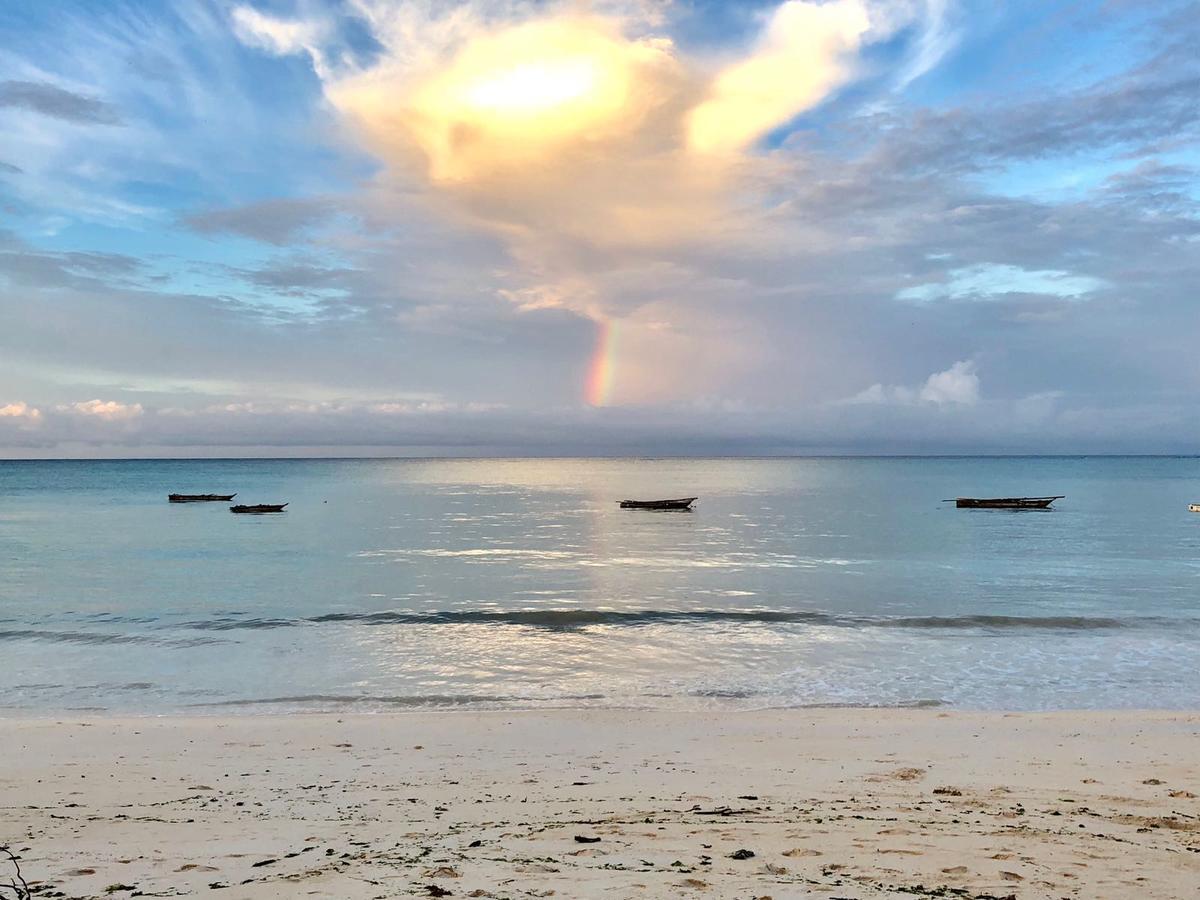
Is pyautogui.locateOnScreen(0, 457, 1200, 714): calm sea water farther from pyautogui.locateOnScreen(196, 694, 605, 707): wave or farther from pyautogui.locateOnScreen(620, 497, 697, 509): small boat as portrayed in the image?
pyautogui.locateOnScreen(620, 497, 697, 509): small boat

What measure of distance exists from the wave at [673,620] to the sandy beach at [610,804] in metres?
10.9

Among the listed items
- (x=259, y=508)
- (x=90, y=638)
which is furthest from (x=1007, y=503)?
(x=90, y=638)

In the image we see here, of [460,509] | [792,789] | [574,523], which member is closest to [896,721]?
[792,789]

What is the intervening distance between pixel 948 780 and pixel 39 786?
12.5 meters

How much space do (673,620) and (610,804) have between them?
17051mm

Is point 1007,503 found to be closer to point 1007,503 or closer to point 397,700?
point 1007,503

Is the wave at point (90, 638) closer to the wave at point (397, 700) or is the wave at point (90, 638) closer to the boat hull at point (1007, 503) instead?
the wave at point (397, 700)

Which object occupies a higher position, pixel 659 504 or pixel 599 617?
pixel 659 504

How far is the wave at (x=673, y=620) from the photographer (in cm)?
2541

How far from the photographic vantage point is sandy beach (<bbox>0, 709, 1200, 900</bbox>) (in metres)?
6.95

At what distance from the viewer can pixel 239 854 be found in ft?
25.3

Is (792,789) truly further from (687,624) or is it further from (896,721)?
(687,624)

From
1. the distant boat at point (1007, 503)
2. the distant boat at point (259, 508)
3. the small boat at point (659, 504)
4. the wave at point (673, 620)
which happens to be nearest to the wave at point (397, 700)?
the wave at point (673, 620)

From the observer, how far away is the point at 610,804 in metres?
9.49
